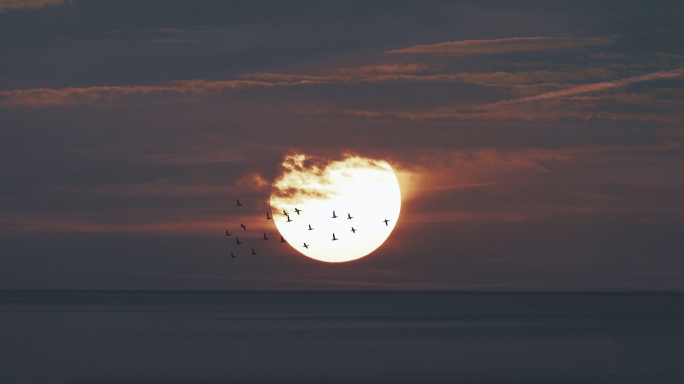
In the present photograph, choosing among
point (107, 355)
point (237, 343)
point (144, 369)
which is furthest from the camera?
point (237, 343)

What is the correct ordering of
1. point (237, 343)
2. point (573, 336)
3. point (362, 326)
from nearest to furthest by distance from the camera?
point (237, 343) → point (573, 336) → point (362, 326)

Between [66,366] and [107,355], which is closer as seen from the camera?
[66,366]

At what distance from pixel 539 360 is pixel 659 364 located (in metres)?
9.36

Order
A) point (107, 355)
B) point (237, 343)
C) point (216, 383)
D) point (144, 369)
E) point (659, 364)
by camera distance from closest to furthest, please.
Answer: point (216, 383), point (144, 369), point (659, 364), point (107, 355), point (237, 343)

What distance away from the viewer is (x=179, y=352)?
6812 centimetres

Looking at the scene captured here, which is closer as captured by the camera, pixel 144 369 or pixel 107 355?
pixel 144 369

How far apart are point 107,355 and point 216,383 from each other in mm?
19710

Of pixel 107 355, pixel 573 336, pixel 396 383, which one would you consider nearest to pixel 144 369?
pixel 107 355

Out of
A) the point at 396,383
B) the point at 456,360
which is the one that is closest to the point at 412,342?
the point at 456,360

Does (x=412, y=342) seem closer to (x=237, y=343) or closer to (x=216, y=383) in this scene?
(x=237, y=343)

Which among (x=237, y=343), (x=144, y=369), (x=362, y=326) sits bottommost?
(x=144, y=369)

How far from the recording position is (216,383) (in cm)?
4962

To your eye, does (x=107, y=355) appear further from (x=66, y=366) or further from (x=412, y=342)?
(x=412, y=342)

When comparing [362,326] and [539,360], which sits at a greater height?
[362,326]
